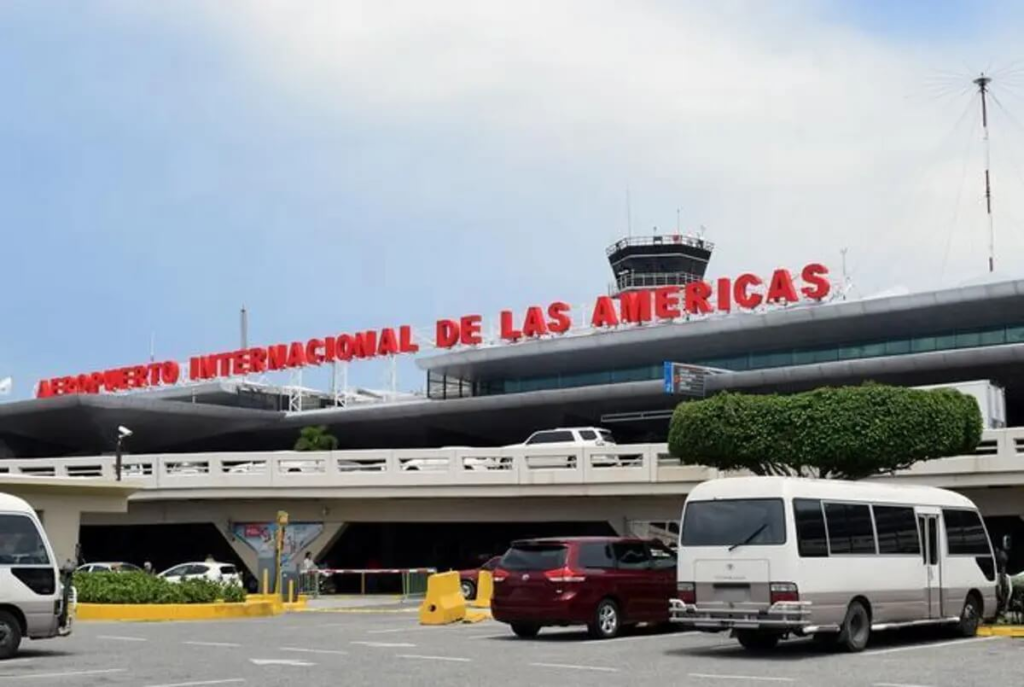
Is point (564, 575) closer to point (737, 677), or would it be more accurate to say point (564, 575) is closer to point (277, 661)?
point (277, 661)

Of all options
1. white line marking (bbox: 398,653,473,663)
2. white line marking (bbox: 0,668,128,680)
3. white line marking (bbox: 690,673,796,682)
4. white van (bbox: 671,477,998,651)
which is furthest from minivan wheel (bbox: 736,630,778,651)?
white line marking (bbox: 0,668,128,680)

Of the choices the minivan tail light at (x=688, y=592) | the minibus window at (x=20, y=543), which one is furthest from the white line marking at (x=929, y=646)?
the minibus window at (x=20, y=543)

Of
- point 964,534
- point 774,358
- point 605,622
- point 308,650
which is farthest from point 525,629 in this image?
point 774,358

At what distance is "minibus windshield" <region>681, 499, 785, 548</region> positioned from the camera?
18594mm

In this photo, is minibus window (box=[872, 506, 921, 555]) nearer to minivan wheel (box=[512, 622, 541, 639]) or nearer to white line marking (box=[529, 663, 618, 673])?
white line marking (box=[529, 663, 618, 673])

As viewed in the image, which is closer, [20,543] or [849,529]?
[20,543]

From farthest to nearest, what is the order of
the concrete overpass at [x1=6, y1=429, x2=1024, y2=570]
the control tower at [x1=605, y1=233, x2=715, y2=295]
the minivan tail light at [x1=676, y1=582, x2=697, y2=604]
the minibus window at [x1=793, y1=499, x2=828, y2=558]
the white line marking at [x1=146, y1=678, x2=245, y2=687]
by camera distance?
the control tower at [x1=605, y1=233, x2=715, y2=295]
the concrete overpass at [x1=6, y1=429, x2=1024, y2=570]
the minivan tail light at [x1=676, y1=582, x2=697, y2=604]
the minibus window at [x1=793, y1=499, x2=828, y2=558]
the white line marking at [x1=146, y1=678, x2=245, y2=687]

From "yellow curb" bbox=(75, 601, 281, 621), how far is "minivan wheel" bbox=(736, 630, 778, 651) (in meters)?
14.1

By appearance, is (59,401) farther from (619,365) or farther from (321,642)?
(321,642)

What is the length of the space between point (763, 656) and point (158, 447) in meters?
57.8

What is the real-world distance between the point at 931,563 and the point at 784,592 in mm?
3775

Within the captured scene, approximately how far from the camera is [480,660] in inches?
705

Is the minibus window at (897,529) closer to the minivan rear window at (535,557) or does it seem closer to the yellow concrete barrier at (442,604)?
the minivan rear window at (535,557)

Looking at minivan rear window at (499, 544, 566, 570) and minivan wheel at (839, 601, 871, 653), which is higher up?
minivan rear window at (499, 544, 566, 570)
